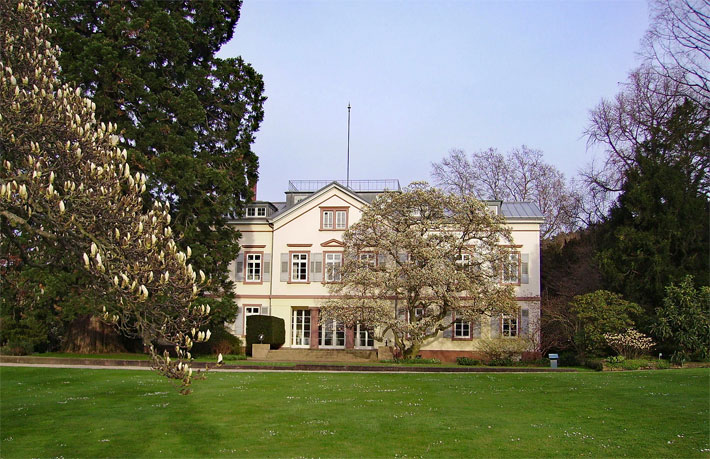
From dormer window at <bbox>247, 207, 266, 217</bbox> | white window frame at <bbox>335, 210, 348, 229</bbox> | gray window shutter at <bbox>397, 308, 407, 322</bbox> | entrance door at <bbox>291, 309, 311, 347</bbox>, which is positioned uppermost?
dormer window at <bbox>247, 207, 266, 217</bbox>

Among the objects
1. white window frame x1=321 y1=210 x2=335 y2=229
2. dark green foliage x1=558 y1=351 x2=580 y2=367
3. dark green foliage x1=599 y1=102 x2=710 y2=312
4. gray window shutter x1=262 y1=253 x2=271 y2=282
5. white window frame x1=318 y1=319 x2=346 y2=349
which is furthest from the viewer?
gray window shutter x1=262 y1=253 x2=271 y2=282

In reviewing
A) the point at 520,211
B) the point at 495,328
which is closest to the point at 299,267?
the point at 495,328

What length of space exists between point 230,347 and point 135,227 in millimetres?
26605

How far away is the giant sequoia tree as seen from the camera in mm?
27078

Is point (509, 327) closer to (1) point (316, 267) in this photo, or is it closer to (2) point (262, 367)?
(1) point (316, 267)

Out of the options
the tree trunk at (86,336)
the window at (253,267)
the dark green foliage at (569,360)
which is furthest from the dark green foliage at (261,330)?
the dark green foliage at (569,360)

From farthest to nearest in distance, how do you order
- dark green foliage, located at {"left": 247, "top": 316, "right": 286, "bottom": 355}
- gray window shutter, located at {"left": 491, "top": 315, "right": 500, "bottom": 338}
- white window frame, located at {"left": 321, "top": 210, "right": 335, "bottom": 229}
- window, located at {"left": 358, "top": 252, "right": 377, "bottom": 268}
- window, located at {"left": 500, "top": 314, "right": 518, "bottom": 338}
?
white window frame, located at {"left": 321, "top": 210, "right": 335, "bottom": 229}
gray window shutter, located at {"left": 491, "top": 315, "right": 500, "bottom": 338}
window, located at {"left": 500, "top": 314, "right": 518, "bottom": 338}
dark green foliage, located at {"left": 247, "top": 316, "right": 286, "bottom": 355}
window, located at {"left": 358, "top": 252, "right": 377, "bottom": 268}

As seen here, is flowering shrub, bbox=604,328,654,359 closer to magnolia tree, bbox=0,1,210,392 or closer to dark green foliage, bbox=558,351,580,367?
dark green foliage, bbox=558,351,580,367

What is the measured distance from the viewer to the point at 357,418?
40.5ft

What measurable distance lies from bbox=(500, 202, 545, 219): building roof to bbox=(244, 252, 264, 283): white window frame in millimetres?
13965

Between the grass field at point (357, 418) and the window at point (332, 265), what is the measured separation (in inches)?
641

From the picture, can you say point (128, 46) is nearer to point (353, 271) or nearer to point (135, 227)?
point (353, 271)

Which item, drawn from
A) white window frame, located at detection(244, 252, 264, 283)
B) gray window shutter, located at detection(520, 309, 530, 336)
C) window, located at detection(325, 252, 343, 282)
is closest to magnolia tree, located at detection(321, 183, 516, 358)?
window, located at detection(325, 252, 343, 282)

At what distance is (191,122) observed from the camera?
2872 centimetres
